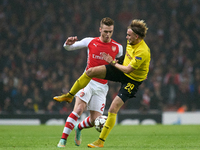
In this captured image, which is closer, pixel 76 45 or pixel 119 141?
pixel 76 45

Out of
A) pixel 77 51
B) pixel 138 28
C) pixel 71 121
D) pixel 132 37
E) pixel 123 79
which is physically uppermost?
pixel 138 28

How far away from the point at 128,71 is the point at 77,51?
1199cm

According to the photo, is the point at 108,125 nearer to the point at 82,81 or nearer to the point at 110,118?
the point at 110,118

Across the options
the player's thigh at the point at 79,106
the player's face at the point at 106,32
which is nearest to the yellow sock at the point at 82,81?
the player's thigh at the point at 79,106

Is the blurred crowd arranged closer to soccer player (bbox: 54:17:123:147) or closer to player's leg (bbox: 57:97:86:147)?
soccer player (bbox: 54:17:123:147)

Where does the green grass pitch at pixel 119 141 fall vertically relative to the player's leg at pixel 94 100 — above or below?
below

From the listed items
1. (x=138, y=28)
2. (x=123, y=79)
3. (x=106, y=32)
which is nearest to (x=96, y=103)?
(x=123, y=79)

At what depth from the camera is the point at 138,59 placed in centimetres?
560

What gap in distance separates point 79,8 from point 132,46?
45.9 ft

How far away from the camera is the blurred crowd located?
47.3 feet

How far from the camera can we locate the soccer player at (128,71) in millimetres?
5672

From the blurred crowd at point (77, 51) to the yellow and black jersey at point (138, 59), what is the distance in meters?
8.36

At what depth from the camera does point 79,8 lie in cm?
1936

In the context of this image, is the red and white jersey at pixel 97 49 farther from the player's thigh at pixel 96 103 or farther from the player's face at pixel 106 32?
the player's thigh at pixel 96 103
